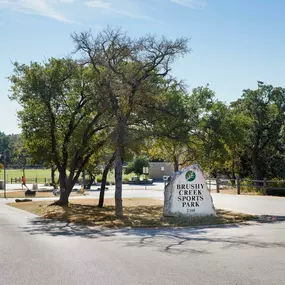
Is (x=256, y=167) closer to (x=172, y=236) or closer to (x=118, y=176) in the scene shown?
(x=118, y=176)

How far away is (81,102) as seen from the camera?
2606cm

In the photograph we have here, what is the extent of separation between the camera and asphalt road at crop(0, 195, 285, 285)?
823 cm

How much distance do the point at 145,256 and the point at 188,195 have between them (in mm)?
9704

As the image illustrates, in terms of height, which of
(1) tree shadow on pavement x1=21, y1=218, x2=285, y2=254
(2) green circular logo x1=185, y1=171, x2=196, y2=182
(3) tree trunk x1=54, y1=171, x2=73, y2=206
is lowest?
(1) tree shadow on pavement x1=21, y1=218, x2=285, y2=254

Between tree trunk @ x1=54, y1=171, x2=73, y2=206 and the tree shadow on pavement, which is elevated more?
tree trunk @ x1=54, y1=171, x2=73, y2=206

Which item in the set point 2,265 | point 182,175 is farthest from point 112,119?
point 2,265

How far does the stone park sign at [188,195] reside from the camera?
66.1 feet

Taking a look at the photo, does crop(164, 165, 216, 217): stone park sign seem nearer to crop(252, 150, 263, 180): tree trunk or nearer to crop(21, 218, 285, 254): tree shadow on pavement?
crop(21, 218, 285, 254): tree shadow on pavement

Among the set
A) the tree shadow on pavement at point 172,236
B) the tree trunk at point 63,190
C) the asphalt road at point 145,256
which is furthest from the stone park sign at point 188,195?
the tree trunk at point 63,190

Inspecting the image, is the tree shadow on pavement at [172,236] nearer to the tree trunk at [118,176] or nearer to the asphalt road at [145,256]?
the asphalt road at [145,256]

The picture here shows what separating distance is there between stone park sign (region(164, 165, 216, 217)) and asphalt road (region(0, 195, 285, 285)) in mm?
3291

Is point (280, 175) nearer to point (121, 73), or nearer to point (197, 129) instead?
point (197, 129)

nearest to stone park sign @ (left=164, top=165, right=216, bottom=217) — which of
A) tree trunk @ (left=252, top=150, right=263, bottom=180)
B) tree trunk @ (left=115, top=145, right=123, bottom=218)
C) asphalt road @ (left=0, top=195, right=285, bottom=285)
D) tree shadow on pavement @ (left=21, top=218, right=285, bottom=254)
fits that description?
tree trunk @ (left=115, top=145, right=123, bottom=218)

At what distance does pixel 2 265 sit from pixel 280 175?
39.2m
